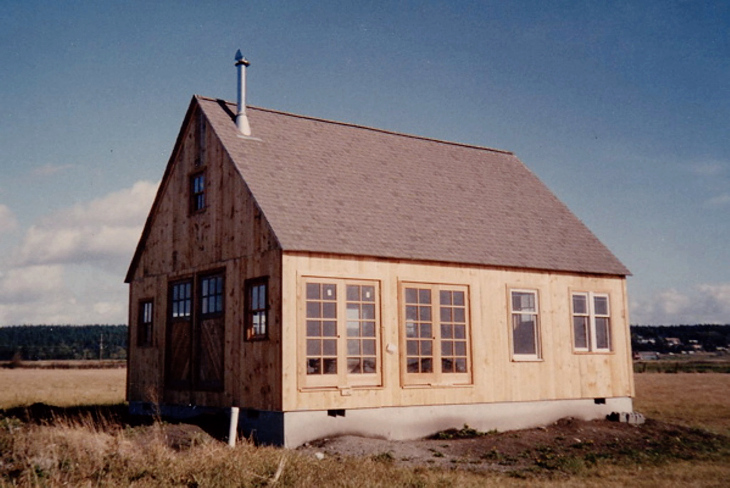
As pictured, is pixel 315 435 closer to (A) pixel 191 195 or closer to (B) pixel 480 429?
(B) pixel 480 429

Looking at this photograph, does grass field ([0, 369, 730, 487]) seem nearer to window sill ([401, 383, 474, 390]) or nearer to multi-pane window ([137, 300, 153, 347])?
window sill ([401, 383, 474, 390])

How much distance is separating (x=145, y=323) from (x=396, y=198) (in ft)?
28.1

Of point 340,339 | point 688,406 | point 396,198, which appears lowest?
point 688,406

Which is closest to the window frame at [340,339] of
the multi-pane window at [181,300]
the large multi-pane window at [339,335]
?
the large multi-pane window at [339,335]

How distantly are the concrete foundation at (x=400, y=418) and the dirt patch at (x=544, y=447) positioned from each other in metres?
0.32

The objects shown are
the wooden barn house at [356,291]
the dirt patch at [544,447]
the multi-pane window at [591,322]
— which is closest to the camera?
the dirt patch at [544,447]

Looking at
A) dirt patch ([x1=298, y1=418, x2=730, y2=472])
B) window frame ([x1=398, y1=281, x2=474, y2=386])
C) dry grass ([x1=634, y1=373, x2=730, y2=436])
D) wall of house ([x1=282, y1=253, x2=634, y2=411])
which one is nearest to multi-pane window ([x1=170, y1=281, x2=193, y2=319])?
wall of house ([x1=282, y1=253, x2=634, y2=411])

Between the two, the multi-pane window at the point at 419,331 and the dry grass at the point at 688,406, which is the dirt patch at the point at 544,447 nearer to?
the multi-pane window at the point at 419,331

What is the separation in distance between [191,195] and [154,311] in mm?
3768

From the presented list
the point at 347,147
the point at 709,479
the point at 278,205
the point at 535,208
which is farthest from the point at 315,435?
the point at 535,208

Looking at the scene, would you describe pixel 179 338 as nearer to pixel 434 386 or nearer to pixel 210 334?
pixel 210 334

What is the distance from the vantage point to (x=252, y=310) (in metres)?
17.1

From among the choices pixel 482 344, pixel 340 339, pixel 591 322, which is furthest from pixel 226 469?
pixel 591 322

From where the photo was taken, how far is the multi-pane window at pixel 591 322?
2139 cm
